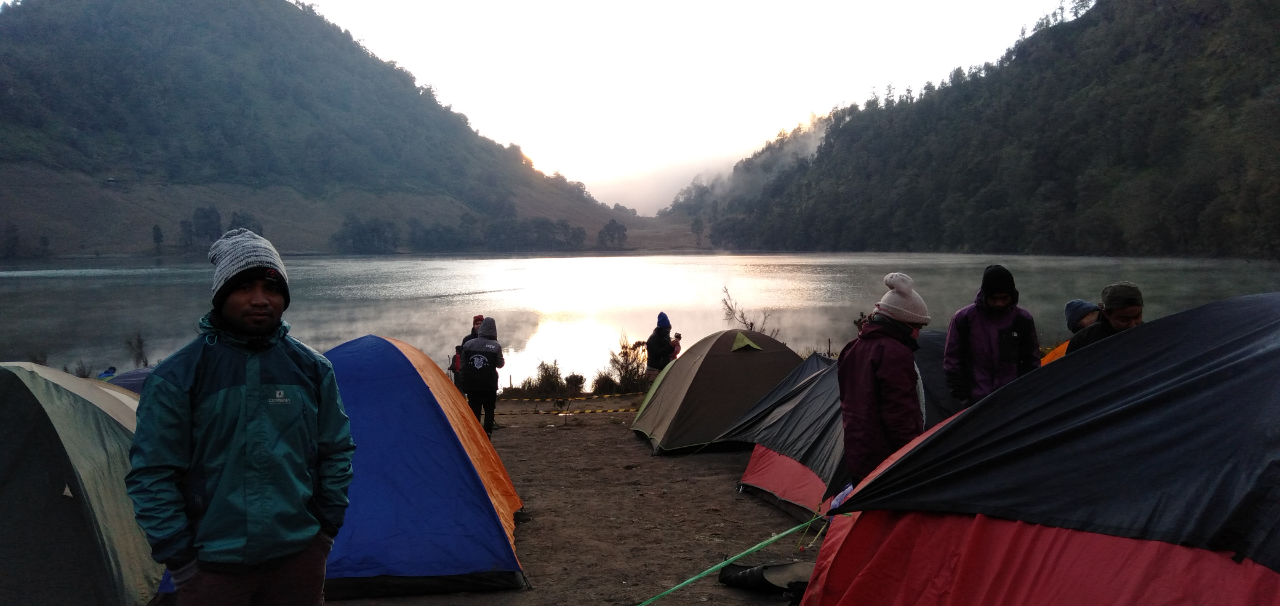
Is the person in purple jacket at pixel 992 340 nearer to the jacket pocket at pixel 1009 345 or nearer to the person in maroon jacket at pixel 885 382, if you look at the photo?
the jacket pocket at pixel 1009 345

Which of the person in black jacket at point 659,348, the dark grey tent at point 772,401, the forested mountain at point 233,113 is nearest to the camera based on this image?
the dark grey tent at point 772,401

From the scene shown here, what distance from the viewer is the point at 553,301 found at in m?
53.6

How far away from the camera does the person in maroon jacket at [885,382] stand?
359 centimetres

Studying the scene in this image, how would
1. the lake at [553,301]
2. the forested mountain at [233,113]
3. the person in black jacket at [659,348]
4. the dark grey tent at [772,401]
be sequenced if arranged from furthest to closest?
the forested mountain at [233,113]
the lake at [553,301]
the person in black jacket at [659,348]
the dark grey tent at [772,401]

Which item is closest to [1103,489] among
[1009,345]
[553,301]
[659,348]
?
[1009,345]

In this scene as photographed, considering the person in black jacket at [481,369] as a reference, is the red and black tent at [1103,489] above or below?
above

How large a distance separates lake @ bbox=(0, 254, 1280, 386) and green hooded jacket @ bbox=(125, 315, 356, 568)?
1743cm

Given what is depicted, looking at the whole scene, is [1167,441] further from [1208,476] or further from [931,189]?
[931,189]

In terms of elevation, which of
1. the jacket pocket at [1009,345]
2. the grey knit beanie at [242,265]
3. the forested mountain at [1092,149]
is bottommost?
the jacket pocket at [1009,345]

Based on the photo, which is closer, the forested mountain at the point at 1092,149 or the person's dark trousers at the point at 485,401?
the person's dark trousers at the point at 485,401

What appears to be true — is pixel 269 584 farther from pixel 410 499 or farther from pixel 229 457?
pixel 410 499

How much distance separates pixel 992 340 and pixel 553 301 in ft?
163

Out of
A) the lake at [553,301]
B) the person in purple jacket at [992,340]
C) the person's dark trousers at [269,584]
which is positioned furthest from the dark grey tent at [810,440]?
the lake at [553,301]

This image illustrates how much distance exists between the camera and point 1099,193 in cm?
5381
